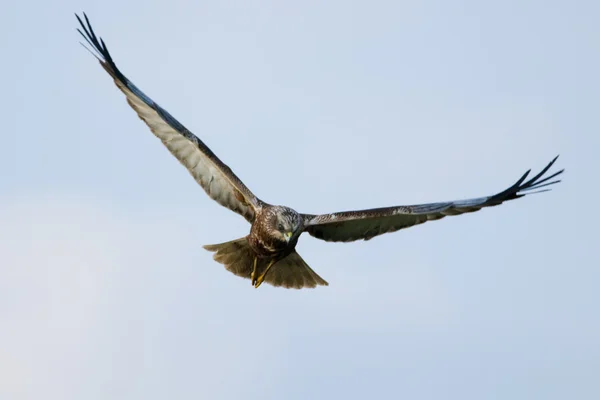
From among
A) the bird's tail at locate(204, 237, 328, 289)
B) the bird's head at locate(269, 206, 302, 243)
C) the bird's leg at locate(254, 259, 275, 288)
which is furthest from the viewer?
the bird's tail at locate(204, 237, 328, 289)

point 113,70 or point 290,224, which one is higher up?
point 113,70

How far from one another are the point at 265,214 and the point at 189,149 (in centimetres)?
127

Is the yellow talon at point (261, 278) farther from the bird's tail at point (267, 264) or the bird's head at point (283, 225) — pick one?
the bird's head at point (283, 225)

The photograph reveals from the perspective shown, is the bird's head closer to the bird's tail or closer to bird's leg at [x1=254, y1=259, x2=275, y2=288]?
bird's leg at [x1=254, y1=259, x2=275, y2=288]

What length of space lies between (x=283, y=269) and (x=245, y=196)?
119 centimetres

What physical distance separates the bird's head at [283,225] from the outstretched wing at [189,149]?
0.42 metres

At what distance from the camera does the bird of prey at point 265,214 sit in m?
20.7

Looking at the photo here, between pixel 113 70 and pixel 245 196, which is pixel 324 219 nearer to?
pixel 245 196

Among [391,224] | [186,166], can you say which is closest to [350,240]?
[391,224]

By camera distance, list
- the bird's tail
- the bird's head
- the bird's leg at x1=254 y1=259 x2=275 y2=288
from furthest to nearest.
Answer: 1. the bird's tail
2. the bird's leg at x1=254 y1=259 x2=275 y2=288
3. the bird's head

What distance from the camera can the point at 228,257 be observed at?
2153cm

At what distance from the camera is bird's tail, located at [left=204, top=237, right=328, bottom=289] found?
70.5 ft

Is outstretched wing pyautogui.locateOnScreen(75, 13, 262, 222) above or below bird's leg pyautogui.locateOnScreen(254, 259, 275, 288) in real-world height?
above

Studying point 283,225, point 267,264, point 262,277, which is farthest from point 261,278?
point 283,225
